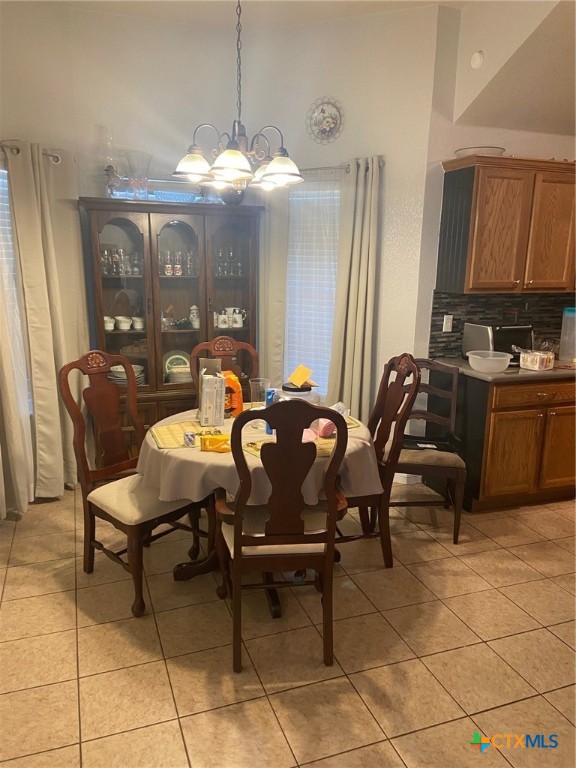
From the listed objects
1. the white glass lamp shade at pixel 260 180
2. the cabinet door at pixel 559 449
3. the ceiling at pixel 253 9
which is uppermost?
the ceiling at pixel 253 9

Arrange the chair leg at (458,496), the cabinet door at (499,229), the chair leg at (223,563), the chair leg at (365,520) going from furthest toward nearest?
the cabinet door at (499,229), the chair leg at (458,496), the chair leg at (365,520), the chair leg at (223,563)

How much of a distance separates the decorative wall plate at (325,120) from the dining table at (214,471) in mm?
2131

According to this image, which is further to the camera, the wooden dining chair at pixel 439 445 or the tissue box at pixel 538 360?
the tissue box at pixel 538 360

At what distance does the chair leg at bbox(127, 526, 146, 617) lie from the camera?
2.33m

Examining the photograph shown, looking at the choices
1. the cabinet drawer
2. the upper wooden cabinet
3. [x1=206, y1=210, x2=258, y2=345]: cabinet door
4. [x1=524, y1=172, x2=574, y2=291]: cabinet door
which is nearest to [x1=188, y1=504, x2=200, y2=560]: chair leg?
[x1=206, y1=210, x2=258, y2=345]: cabinet door

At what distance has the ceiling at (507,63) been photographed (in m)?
3.08

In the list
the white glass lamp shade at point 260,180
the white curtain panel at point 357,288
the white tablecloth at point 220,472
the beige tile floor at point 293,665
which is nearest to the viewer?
the beige tile floor at point 293,665

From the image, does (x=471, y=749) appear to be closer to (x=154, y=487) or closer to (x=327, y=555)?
(x=327, y=555)

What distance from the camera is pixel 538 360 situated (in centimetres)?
340

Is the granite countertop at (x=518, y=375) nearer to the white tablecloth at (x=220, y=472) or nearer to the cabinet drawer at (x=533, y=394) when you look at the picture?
the cabinet drawer at (x=533, y=394)

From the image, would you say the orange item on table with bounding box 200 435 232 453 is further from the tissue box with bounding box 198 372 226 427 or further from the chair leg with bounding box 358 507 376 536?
the chair leg with bounding box 358 507 376 536

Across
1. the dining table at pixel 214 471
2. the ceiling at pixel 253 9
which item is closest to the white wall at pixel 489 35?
the ceiling at pixel 253 9

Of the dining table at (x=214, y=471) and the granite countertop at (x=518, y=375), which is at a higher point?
the granite countertop at (x=518, y=375)

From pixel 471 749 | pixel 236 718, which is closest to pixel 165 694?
pixel 236 718
